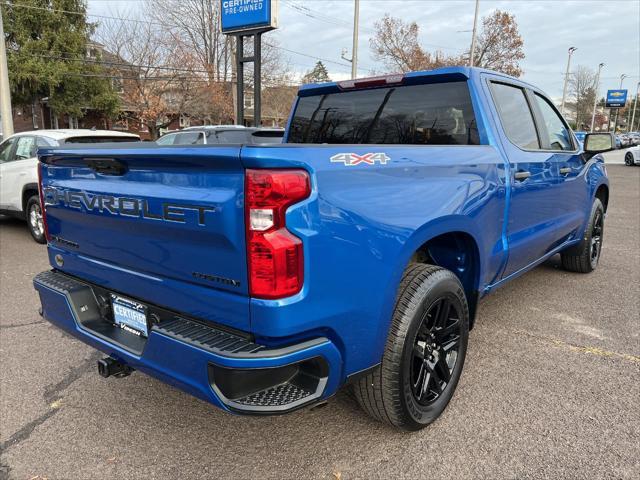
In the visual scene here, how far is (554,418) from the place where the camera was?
2.69 metres

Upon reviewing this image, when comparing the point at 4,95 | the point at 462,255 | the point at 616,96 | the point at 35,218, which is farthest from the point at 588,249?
the point at 616,96

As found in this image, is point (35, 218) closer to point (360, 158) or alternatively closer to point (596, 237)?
point (360, 158)

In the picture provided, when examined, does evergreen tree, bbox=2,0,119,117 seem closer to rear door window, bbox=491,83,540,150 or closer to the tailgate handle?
the tailgate handle

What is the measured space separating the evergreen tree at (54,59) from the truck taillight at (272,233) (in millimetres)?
30002

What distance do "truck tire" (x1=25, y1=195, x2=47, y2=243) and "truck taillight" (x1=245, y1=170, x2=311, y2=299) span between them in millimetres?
6682

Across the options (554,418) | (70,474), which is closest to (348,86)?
(554,418)

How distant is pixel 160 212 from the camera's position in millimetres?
1991

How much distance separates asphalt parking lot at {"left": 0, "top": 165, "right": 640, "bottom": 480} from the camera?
2340 millimetres

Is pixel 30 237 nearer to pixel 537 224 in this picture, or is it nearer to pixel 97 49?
pixel 537 224

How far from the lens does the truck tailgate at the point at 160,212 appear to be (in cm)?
180

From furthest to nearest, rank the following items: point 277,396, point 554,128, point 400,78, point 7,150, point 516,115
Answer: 1. point 7,150
2. point 554,128
3. point 516,115
4. point 400,78
5. point 277,396

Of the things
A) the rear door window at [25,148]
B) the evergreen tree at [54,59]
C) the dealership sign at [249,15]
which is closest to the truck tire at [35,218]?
the rear door window at [25,148]

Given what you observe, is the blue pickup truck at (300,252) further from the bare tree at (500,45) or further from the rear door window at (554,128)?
the bare tree at (500,45)

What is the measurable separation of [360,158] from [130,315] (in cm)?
136
